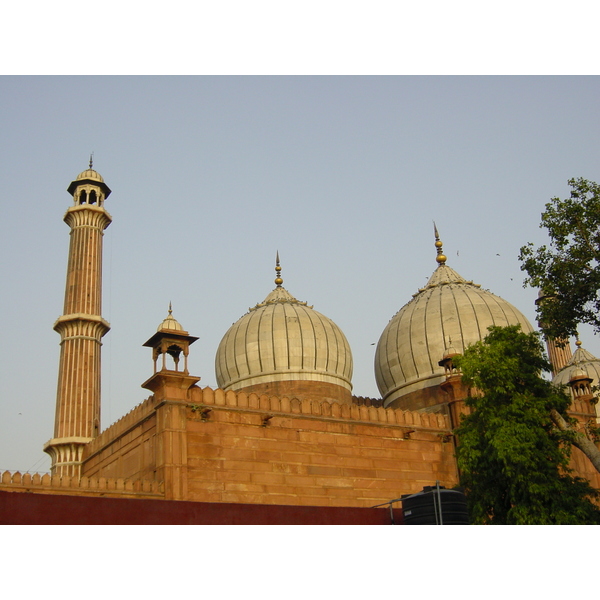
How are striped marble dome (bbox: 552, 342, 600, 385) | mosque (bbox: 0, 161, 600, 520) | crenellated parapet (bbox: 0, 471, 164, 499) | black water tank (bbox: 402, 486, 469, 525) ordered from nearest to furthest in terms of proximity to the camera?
black water tank (bbox: 402, 486, 469, 525)
crenellated parapet (bbox: 0, 471, 164, 499)
mosque (bbox: 0, 161, 600, 520)
striped marble dome (bbox: 552, 342, 600, 385)

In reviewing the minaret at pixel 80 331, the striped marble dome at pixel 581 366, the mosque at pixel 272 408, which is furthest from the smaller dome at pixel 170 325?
the striped marble dome at pixel 581 366

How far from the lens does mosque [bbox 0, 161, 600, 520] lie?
13430 millimetres

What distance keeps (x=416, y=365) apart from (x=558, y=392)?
24.3ft

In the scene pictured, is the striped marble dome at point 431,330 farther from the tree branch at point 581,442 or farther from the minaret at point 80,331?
the minaret at point 80,331

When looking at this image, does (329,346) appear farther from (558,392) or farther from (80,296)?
(558,392)

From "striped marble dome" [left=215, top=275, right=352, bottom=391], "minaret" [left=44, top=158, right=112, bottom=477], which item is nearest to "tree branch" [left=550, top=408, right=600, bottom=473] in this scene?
"striped marble dome" [left=215, top=275, right=352, bottom=391]

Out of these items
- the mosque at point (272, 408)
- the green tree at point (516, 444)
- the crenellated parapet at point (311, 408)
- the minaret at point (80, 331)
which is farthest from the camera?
the minaret at point (80, 331)

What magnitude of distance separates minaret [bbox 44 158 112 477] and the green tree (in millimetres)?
9593

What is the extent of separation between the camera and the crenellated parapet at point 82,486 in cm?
1261

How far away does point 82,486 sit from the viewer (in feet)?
41.8

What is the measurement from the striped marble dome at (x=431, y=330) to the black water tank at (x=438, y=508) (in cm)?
926

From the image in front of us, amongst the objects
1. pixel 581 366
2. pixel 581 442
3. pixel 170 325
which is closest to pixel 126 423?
pixel 170 325

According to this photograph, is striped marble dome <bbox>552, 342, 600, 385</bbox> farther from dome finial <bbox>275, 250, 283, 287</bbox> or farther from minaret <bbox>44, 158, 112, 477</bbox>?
minaret <bbox>44, 158, 112, 477</bbox>

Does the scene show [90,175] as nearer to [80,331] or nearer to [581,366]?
[80,331]
